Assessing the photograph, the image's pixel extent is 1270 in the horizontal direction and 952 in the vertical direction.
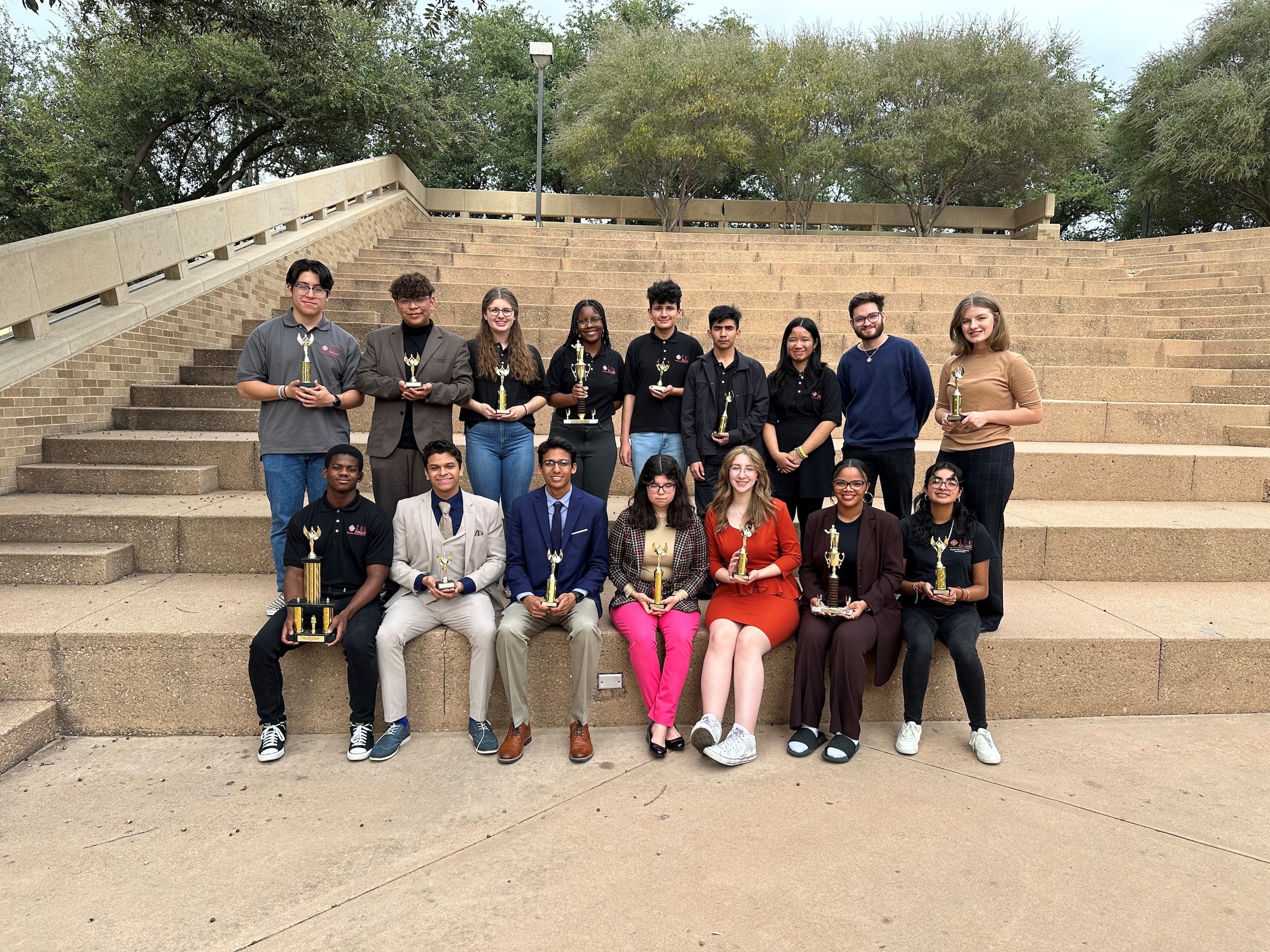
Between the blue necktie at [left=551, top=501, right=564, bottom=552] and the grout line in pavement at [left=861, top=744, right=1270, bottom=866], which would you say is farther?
the blue necktie at [left=551, top=501, right=564, bottom=552]

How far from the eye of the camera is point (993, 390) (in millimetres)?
4453

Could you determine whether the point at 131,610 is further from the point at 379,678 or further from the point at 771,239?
the point at 771,239

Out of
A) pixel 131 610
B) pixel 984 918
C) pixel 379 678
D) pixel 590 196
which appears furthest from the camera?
pixel 590 196

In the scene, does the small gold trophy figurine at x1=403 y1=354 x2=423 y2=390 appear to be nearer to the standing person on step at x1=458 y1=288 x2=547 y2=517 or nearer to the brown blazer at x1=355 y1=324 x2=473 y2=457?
the brown blazer at x1=355 y1=324 x2=473 y2=457

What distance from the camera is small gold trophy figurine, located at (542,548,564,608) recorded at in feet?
13.4

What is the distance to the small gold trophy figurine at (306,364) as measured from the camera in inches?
173

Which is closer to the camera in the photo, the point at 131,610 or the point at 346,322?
the point at 131,610

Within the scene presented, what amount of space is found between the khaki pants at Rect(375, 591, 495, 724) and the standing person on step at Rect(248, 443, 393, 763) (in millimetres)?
75

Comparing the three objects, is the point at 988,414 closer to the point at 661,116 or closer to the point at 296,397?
the point at 296,397

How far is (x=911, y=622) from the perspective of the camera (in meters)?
4.26

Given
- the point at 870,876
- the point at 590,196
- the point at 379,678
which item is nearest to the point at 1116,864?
the point at 870,876

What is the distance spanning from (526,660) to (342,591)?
1.01 metres

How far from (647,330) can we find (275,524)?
17.6 feet

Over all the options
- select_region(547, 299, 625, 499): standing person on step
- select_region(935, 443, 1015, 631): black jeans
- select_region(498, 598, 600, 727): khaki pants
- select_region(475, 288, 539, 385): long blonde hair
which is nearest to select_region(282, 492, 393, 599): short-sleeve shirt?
select_region(498, 598, 600, 727): khaki pants
